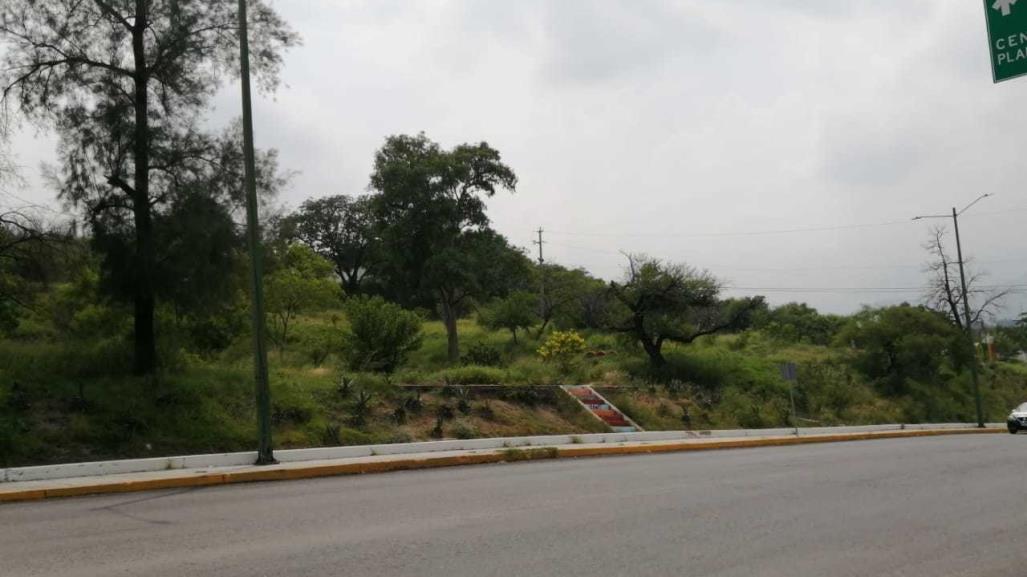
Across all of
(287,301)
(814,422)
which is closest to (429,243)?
(287,301)

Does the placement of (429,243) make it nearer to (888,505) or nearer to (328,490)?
(328,490)

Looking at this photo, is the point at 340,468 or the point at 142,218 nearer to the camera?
the point at 340,468

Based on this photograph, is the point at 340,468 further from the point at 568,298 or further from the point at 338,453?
the point at 568,298

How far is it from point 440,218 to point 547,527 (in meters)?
35.6

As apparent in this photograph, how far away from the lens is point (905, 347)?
4694 centimetres

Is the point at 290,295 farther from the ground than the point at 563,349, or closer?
farther from the ground

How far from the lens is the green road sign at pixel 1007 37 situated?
7.89m

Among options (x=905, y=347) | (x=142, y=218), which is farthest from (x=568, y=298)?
(x=142, y=218)

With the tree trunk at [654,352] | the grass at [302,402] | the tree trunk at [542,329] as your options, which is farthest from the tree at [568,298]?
the grass at [302,402]

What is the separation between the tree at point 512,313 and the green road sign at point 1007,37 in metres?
43.1

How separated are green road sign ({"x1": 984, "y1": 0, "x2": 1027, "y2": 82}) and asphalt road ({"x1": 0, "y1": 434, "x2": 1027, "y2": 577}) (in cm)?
465

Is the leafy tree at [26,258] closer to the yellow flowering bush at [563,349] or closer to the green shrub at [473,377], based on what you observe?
the green shrub at [473,377]

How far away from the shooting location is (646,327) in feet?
128

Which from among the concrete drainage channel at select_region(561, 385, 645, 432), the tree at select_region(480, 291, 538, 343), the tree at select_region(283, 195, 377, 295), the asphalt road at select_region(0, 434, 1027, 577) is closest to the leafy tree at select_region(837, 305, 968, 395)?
the tree at select_region(480, 291, 538, 343)
